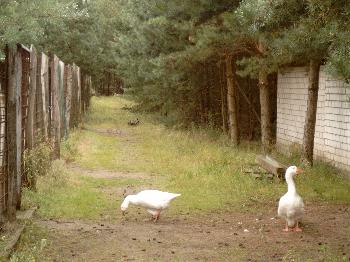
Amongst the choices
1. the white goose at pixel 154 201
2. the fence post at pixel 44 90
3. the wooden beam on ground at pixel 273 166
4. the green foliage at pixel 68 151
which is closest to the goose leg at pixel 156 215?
the white goose at pixel 154 201

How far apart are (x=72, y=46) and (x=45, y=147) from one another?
81.8ft

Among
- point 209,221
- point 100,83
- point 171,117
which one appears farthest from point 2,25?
point 100,83

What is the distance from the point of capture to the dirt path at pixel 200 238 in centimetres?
656

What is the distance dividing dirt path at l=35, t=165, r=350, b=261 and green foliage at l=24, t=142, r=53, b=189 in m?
1.46

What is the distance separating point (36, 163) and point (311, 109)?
6127mm

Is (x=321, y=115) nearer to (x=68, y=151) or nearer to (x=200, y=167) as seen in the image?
(x=200, y=167)

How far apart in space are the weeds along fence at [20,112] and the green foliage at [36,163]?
0.34 feet

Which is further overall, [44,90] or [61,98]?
[61,98]

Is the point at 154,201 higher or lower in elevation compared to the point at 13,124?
lower

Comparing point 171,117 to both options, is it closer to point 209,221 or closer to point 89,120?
point 89,120

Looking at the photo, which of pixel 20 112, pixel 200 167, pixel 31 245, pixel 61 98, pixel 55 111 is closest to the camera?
pixel 31 245

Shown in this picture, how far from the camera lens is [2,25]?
18703mm

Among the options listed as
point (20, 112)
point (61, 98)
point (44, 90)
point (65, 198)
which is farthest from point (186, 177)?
point (61, 98)

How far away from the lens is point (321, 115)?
44.5 ft
